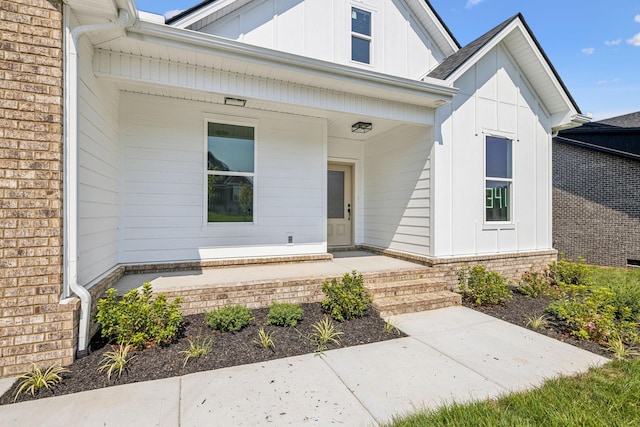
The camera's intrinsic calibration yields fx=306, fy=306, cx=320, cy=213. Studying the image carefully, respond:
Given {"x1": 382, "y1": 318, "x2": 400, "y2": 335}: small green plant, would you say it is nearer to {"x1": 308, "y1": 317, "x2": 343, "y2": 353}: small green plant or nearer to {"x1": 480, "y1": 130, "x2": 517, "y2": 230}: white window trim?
{"x1": 308, "y1": 317, "x2": 343, "y2": 353}: small green plant

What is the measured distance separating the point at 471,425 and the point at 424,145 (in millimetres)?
4971

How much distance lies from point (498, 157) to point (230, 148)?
18.3 ft

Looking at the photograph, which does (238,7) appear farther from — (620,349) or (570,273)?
(570,273)

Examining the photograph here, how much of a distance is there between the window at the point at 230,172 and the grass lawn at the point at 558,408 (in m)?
4.38

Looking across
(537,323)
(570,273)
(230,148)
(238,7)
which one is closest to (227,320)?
(230,148)

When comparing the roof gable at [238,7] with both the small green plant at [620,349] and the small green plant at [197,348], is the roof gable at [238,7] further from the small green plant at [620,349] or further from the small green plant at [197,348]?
the small green plant at [620,349]

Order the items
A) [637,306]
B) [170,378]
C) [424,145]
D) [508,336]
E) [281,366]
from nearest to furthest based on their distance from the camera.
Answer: [170,378] → [281,366] → [508,336] → [637,306] → [424,145]

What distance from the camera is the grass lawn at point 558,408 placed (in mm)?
2189

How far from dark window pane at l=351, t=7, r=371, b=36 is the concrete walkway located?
5.84 m

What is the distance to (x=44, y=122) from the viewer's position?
2.82 m

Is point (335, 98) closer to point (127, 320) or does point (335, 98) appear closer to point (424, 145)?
point (424, 145)

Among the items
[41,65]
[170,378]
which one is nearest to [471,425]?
[170,378]

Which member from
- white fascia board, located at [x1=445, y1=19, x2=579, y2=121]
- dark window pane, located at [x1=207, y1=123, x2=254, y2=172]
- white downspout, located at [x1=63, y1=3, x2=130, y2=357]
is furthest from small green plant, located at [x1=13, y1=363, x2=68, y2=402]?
white fascia board, located at [x1=445, y1=19, x2=579, y2=121]

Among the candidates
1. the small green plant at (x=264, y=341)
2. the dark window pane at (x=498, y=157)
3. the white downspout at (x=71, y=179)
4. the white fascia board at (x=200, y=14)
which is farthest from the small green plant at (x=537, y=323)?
the white fascia board at (x=200, y=14)
